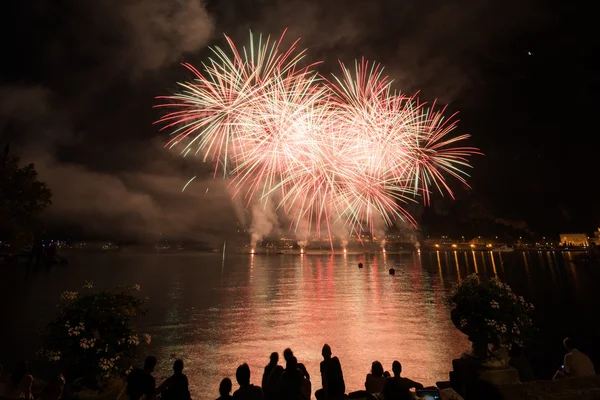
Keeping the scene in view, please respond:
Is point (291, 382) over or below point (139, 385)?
over

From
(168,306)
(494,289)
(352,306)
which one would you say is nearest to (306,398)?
(494,289)

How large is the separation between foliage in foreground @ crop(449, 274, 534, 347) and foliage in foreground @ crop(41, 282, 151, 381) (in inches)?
304

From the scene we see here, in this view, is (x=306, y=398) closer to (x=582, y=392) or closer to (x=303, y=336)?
(x=582, y=392)

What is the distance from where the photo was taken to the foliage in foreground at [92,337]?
664 cm

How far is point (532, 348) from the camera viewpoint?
2117 centimetres

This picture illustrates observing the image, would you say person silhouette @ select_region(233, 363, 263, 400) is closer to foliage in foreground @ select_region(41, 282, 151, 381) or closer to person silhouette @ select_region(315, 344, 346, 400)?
person silhouette @ select_region(315, 344, 346, 400)

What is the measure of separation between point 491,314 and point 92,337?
8904 mm

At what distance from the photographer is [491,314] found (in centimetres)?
786

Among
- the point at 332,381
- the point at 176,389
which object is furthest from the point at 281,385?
the point at 176,389

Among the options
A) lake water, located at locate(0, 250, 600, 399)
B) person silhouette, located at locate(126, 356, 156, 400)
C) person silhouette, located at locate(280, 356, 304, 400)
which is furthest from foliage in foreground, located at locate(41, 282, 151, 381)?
lake water, located at locate(0, 250, 600, 399)

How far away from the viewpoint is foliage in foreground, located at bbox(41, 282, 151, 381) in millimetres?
6645

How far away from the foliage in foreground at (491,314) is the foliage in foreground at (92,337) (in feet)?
25.3

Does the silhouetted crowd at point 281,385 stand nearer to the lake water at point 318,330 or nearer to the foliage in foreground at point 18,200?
the lake water at point 318,330

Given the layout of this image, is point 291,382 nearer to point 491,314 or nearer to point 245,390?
point 245,390
